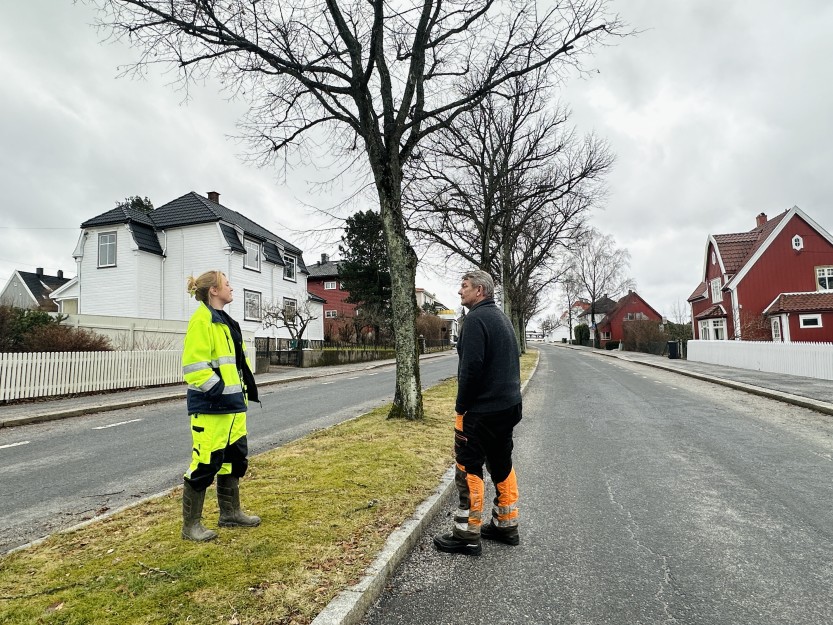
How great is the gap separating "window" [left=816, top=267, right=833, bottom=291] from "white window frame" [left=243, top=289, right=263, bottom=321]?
3540cm

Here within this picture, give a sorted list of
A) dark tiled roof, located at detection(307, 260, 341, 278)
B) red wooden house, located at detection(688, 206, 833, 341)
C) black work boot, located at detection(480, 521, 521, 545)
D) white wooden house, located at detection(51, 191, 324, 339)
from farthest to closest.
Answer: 1. dark tiled roof, located at detection(307, 260, 341, 278)
2. red wooden house, located at detection(688, 206, 833, 341)
3. white wooden house, located at detection(51, 191, 324, 339)
4. black work boot, located at detection(480, 521, 521, 545)

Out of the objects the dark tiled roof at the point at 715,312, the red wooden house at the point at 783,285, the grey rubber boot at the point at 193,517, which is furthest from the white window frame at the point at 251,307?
the dark tiled roof at the point at 715,312

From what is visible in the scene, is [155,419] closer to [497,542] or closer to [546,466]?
[546,466]

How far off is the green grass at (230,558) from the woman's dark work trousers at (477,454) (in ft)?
1.99

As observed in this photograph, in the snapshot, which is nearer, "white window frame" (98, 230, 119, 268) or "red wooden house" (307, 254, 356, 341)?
"white window frame" (98, 230, 119, 268)

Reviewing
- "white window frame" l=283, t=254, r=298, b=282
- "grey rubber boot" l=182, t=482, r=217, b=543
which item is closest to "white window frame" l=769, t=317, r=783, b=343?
"white window frame" l=283, t=254, r=298, b=282

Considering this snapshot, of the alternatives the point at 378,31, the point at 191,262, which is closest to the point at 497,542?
the point at 378,31

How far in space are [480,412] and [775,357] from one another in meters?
20.4

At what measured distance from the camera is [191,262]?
27.1 m

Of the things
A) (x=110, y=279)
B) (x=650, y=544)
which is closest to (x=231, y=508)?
(x=650, y=544)

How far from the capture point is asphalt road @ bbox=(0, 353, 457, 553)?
466cm

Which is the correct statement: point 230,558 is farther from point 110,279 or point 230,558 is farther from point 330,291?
point 330,291

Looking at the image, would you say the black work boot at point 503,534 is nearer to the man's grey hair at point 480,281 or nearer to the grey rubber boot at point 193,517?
the man's grey hair at point 480,281

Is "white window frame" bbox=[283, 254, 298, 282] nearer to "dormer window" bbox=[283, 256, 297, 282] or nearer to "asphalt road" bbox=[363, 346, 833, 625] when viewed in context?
"dormer window" bbox=[283, 256, 297, 282]
